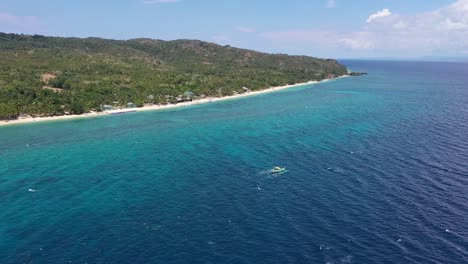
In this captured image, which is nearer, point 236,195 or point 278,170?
point 236,195

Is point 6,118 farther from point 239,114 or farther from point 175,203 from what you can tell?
point 175,203

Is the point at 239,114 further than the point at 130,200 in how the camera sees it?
Yes

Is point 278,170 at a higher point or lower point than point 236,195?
higher

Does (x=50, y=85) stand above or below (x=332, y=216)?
above

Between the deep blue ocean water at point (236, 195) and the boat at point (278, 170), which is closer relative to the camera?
the deep blue ocean water at point (236, 195)

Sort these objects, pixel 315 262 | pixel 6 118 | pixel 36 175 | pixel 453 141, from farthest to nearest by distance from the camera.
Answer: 1. pixel 6 118
2. pixel 453 141
3. pixel 36 175
4. pixel 315 262

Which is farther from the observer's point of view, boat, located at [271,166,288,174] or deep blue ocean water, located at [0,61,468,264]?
boat, located at [271,166,288,174]

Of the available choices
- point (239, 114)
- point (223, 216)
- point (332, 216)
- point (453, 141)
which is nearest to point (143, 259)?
point (223, 216)

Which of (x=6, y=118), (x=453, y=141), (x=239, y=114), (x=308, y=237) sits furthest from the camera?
(x=239, y=114)
